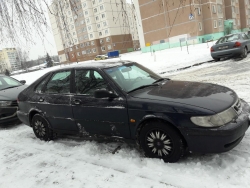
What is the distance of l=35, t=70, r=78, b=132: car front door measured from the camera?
4.14 m

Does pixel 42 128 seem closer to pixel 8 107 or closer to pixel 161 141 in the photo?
pixel 8 107

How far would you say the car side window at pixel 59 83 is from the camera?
422cm

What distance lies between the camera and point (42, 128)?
473 cm

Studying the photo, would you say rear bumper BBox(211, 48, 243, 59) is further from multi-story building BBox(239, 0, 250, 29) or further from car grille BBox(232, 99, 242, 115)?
multi-story building BBox(239, 0, 250, 29)

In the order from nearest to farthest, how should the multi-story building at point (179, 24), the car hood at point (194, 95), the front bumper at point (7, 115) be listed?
1. the car hood at point (194, 95)
2. the front bumper at point (7, 115)
3. the multi-story building at point (179, 24)

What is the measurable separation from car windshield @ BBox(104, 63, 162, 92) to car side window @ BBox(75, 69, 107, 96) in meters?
0.21

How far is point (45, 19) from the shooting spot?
482 centimetres

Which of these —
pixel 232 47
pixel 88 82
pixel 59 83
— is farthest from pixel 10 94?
pixel 232 47

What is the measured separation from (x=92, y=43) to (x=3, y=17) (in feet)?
231

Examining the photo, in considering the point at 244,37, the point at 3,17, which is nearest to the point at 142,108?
the point at 3,17

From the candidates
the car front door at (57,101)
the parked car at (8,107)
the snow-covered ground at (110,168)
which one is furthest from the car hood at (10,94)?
the snow-covered ground at (110,168)

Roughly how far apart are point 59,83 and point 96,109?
1.18m

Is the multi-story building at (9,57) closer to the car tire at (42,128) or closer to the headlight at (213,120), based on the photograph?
the car tire at (42,128)

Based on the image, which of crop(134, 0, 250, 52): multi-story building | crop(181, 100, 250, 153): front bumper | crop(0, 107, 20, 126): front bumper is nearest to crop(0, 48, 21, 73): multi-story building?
crop(0, 107, 20, 126): front bumper
